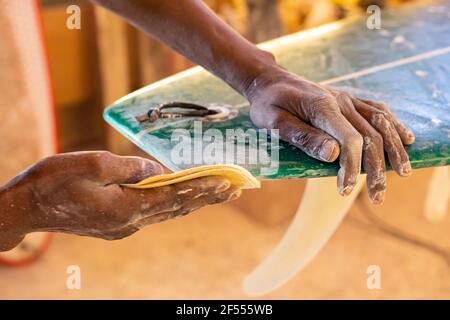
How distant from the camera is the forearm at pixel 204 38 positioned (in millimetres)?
1065

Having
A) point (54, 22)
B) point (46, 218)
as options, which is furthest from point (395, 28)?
point (54, 22)

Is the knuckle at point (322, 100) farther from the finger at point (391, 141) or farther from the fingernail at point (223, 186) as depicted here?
the fingernail at point (223, 186)

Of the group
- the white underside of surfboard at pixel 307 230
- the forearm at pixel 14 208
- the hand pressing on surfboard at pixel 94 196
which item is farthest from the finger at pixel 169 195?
the white underside of surfboard at pixel 307 230

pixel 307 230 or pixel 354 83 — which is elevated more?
pixel 354 83

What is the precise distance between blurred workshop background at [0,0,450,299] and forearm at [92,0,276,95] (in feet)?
2.51

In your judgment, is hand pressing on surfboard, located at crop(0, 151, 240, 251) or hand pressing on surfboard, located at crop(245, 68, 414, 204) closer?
hand pressing on surfboard, located at crop(0, 151, 240, 251)

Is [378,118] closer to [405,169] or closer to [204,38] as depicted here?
[405,169]

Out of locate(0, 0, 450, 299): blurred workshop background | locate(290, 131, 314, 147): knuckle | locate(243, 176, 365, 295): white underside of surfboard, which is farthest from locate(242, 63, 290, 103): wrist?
locate(0, 0, 450, 299): blurred workshop background

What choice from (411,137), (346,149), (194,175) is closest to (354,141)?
(346,149)

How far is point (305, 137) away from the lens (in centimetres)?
94

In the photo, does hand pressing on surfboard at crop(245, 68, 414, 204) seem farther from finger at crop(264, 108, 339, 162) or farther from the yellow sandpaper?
the yellow sandpaper

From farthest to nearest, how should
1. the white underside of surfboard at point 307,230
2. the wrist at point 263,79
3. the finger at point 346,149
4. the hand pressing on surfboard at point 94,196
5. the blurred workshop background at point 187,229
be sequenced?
the blurred workshop background at point 187,229 → the white underside of surfboard at point 307,230 → the wrist at point 263,79 → the finger at point 346,149 → the hand pressing on surfboard at point 94,196

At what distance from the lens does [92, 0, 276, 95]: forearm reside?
1.07 metres

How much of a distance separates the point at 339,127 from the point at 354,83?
32 centimetres
